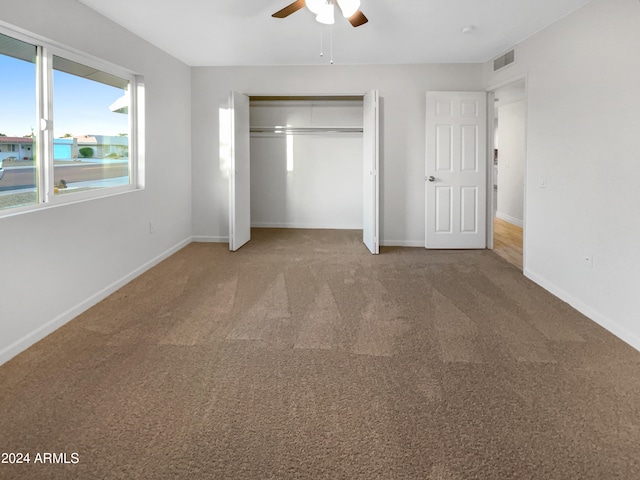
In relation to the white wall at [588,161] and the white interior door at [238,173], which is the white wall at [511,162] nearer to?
the white wall at [588,161]

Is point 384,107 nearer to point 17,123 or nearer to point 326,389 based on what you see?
point 17,123

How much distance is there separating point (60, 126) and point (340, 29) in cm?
265

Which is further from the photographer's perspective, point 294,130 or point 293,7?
point 294,130

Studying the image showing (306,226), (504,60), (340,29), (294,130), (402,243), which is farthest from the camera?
(306,226)

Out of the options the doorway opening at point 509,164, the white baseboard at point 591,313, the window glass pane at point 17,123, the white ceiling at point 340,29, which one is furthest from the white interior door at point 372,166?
the window glass pane at point 17,123

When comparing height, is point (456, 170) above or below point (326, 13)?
below

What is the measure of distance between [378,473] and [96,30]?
3.95m

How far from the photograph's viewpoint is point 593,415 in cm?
223

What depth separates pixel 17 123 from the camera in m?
3.23

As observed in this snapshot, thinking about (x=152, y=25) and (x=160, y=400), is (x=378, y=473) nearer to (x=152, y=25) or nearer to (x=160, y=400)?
(x=160, y=400)

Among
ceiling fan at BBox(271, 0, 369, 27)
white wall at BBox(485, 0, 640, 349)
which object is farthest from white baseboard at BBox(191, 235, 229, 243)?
white wall at BBox(485, 0, 640, 349)

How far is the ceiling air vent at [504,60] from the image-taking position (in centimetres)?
525

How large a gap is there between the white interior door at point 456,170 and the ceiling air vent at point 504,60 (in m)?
0.47

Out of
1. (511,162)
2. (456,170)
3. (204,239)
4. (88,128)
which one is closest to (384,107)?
(456,170)
